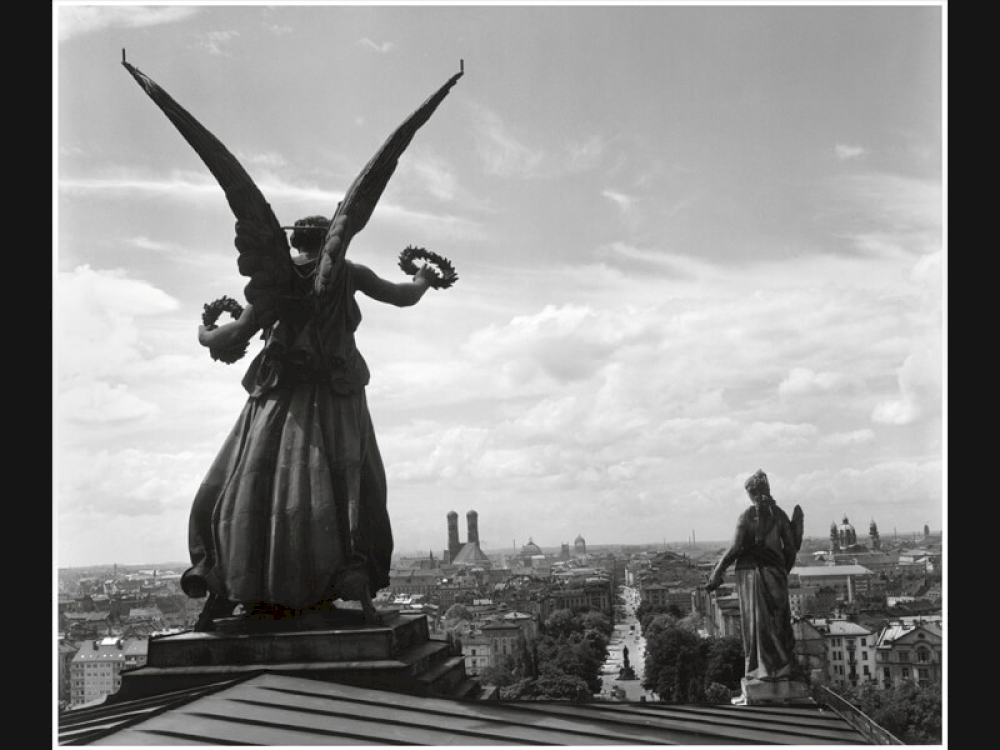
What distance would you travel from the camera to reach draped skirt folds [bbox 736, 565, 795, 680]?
10.4m

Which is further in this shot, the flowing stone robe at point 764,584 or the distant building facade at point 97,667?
the distant building facade at point 97,667

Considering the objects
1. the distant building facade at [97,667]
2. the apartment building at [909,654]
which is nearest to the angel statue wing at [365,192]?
the distant building facade at [97,667]

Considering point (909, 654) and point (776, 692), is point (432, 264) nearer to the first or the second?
point (776, 692)

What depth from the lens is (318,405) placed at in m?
10.0

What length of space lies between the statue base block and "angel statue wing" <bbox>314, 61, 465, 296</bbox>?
5.67 meters

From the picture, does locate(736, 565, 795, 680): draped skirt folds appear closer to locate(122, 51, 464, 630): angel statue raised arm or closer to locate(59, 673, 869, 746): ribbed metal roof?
locate(59, 673, 869, 746): ribbed metal roof

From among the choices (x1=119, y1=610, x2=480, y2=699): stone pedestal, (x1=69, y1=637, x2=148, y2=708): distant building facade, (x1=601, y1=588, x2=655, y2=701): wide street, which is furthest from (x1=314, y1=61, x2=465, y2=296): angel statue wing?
(x1=69, y1=637, x2=148, y2=708): distant building facade

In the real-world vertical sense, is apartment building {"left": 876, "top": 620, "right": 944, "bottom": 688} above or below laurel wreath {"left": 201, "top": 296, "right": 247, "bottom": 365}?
below

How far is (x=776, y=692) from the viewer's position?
10.2m

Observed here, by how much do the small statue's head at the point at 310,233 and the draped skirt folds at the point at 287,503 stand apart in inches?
57.3

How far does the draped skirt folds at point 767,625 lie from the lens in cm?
1041

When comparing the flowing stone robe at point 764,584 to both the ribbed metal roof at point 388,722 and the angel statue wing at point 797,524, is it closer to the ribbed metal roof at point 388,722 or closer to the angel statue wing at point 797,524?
the angel statue wing at point 797,524

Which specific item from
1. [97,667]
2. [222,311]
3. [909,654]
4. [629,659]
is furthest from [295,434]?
[629,659]

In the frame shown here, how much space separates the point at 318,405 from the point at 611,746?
440 cm
